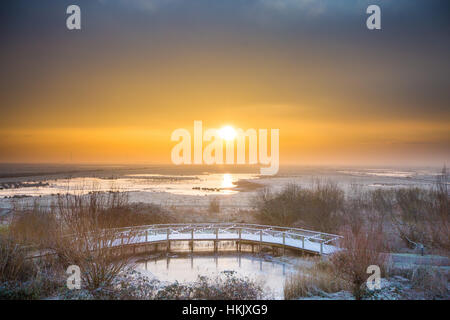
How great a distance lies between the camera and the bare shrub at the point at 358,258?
35.8 feet

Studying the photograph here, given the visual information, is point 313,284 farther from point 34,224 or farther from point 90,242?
point 34,224

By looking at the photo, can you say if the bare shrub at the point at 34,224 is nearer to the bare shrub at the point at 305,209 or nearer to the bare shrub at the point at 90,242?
the bare shrub at the point at 90,242

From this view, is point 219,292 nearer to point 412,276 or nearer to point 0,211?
point 412,276

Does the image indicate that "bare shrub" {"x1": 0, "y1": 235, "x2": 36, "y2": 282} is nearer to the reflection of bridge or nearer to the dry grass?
the reflection of bridge

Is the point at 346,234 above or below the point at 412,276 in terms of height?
above

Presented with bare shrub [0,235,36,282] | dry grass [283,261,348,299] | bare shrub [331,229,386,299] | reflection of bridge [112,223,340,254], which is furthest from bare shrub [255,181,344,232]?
bare shrub [0,235,36,282]

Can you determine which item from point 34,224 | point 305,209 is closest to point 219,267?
point 34,224

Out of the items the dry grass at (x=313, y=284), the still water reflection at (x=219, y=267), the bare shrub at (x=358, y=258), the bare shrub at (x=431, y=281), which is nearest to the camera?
the bare shrub at (x=431, y=281)

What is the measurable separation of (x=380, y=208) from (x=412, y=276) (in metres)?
20.5

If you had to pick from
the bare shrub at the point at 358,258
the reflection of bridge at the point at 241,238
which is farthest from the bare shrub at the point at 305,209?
the bare shrub at the point at 358,258

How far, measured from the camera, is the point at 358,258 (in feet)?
36.0

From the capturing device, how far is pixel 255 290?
11039 millimetres

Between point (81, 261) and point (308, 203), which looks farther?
point (308, 203)
